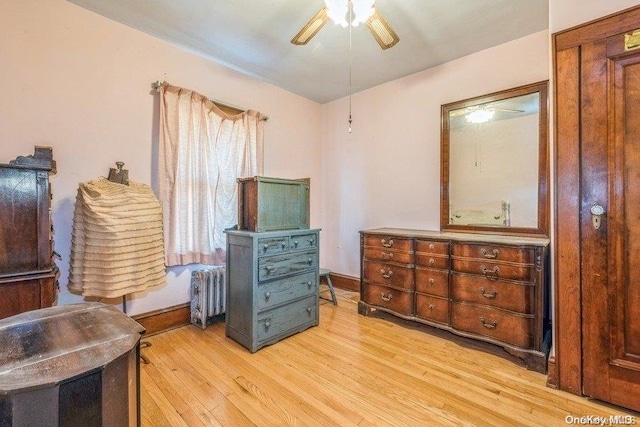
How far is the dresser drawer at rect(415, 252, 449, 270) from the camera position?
7.63 feet

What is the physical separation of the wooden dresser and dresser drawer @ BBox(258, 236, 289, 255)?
35.0 inches

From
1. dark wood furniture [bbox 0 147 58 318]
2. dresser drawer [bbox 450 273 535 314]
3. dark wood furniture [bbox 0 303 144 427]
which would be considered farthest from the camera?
dresser drawer [bbox 450 273 535 314]

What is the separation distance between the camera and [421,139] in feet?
10.1

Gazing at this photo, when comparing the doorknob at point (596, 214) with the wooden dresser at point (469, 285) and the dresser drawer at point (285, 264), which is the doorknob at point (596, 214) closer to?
the wooden dresser at point (469, 285)

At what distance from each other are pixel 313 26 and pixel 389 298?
7.32 feet

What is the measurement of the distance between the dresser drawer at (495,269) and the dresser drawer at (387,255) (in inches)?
15.0

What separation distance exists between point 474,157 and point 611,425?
203cm

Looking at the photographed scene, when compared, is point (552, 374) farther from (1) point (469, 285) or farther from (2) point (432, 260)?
(2) point (432, 260)

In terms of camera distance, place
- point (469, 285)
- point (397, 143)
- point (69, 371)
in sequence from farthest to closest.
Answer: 1. point (397, 143)
2. point (469, 285)
3. point (69, 371)

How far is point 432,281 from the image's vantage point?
2.39 m

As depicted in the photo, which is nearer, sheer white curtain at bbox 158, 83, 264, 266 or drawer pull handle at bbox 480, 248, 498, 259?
drawer pull handle at bbox 480, 248, 498, 259

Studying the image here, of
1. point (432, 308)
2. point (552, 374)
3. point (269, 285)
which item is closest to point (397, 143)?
point (432, 308)

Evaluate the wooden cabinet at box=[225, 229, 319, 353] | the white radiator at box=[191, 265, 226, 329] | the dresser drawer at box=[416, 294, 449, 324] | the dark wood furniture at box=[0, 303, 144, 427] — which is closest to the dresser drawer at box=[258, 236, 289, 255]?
the wooden cabinet at box=[225, 229, 319, 353]

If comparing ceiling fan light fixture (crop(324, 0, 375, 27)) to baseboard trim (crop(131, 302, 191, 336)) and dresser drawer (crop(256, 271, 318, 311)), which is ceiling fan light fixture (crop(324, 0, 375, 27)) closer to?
dresser drawer (crop(256, 271, 318, 311))
